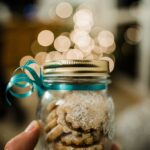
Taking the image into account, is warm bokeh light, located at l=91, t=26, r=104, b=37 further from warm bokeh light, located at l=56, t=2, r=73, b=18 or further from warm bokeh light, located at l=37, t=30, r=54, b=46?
warm bokeh light, located at l=37, t=30, r=54, b=46

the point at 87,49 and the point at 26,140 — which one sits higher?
the point at 26,140

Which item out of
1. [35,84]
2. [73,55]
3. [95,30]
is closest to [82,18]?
[95,30]

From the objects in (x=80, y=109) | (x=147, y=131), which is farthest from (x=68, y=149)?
(x=147, y=131)

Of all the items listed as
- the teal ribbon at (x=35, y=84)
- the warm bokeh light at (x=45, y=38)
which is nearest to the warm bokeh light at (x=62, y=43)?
the warm bokeh light at (x=45, y=38)

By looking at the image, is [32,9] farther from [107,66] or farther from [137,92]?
[107,66]

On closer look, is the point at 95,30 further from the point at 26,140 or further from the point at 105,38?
the point at 26,140

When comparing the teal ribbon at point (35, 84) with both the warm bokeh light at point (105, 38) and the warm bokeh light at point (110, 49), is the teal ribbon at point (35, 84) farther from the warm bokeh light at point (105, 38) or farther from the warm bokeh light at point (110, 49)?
the warm bokeh light at point (110, 49)

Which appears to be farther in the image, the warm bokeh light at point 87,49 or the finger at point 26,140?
the warm bokeh light at point 87,49
